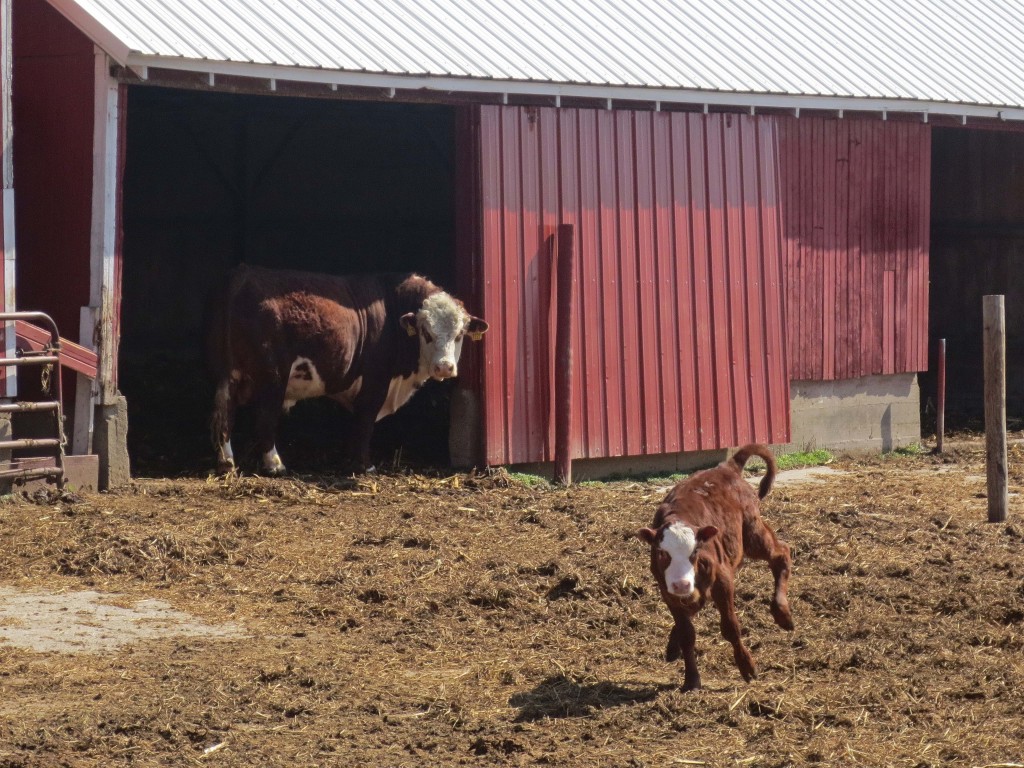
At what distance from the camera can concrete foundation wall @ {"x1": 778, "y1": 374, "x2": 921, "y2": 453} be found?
15.0 m

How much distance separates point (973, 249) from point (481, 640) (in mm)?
13745

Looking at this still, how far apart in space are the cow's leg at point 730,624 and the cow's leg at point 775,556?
37cm

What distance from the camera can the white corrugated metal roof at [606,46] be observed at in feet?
37.5

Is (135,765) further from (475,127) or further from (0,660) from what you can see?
(475,127)

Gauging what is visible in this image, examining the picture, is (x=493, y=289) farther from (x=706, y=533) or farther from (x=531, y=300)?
(x=706, y=533)

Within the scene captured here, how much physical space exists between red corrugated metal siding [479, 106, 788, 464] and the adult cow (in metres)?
0.53

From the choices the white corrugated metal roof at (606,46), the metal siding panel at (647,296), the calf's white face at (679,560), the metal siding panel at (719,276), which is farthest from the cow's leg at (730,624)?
the metal siding panel at (719,276)

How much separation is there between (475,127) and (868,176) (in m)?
4.82

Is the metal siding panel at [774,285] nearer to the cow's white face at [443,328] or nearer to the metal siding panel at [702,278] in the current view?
the metal siding panel at [702,278]

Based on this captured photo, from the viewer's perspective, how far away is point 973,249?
19484mm

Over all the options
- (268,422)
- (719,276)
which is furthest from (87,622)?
(719,276)

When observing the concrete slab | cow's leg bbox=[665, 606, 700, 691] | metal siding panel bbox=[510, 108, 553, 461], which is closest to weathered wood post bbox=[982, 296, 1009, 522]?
metal siding panel bbox=[510, 108, 553, 461]

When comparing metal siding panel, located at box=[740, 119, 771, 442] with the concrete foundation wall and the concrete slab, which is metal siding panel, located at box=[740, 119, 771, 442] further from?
the concrete slab

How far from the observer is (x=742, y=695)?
6.39 meters
